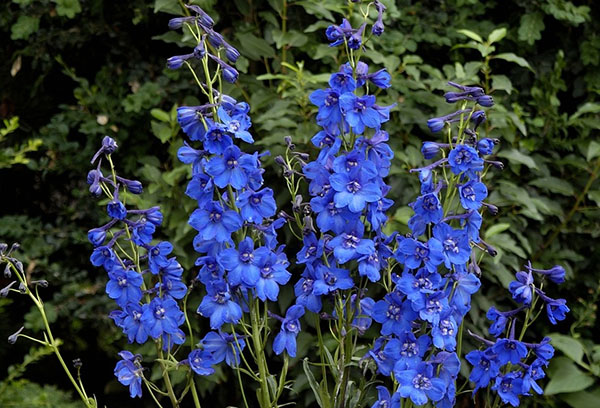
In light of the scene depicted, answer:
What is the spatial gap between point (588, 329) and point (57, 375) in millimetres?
2326

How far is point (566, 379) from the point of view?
9.26ft

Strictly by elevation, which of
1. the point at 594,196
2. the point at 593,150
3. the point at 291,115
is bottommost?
the point at 594,196

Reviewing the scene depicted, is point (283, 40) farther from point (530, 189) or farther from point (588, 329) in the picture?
point (588, 329)

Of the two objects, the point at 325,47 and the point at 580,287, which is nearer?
the point at 325,47

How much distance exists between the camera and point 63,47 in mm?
3297

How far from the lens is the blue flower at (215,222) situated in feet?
4.82

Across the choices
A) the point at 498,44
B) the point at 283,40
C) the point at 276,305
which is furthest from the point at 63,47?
the point at 498,44

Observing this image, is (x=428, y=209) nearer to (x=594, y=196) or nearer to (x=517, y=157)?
(x=517, y=157)

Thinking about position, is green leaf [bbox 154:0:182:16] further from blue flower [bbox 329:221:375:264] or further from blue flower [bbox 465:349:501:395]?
blue flower [bbox 465:349:501:395]

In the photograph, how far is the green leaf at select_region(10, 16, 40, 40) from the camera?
3.08 meters

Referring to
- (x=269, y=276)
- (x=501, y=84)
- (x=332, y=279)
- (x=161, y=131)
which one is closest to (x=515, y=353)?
(x=332, y=279)

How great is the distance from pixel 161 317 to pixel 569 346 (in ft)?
5.67

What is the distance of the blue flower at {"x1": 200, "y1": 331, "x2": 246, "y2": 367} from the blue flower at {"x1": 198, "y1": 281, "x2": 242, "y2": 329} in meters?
0.14

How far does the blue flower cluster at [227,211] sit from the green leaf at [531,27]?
70.3 inches
